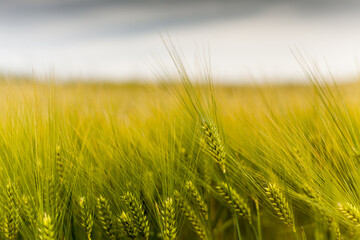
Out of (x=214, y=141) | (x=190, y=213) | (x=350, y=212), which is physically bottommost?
(x=190, y=213)

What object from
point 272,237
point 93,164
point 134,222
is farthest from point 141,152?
point 272,237

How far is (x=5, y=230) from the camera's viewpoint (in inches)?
36.2

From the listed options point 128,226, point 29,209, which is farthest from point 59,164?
point 128,226

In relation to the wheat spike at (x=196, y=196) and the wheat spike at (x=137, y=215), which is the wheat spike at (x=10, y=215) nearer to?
the wheat spike at (x=137, y=215)

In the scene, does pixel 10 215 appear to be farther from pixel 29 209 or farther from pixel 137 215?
pixel 137 215

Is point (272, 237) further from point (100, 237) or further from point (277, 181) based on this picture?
point (100, 237)

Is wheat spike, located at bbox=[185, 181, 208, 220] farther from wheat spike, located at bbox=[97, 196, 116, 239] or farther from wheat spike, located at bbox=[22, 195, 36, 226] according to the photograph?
wheat spike, located at bbox=[22, 195, 36, 226]

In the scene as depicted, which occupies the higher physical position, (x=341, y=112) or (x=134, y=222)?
(x=341, y=112)

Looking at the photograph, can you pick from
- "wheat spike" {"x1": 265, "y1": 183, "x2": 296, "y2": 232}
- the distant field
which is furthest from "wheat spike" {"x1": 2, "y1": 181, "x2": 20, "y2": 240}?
"wheat spike" {"x1": 265, "y1": 183, "x2": 296, "y2": 232}

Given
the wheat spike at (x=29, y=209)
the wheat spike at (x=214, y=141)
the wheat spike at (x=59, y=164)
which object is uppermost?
the wheat spike at (x=214, y=141)

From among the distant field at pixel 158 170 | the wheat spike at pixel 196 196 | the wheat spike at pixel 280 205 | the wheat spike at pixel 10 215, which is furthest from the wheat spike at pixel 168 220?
the wheat spike at pixel 10 215

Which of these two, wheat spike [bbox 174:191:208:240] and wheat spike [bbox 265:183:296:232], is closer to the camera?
wheat spike [bbox 265:183:296:232]

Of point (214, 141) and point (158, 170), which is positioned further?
point (158, 170)

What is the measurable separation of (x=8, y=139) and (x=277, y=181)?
867 mm
